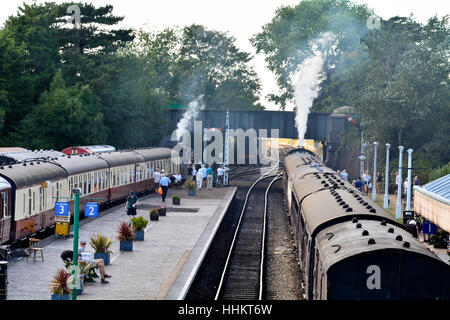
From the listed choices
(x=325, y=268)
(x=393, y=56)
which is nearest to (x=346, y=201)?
(x=325, y=268)

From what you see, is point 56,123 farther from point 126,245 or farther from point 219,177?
point 126,245

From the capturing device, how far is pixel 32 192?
25.7 meters

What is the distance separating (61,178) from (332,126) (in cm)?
4714

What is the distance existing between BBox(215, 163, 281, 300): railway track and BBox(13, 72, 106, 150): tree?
53.9ft

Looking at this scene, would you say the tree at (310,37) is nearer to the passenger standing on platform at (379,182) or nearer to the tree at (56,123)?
the passenger standing on platform at (379,182)

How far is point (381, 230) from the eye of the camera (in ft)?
44.3

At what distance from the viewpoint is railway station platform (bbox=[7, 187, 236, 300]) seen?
19469mm

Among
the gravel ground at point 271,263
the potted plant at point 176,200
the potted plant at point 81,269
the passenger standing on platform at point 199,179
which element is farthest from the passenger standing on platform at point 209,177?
the potted plant at point 81,269

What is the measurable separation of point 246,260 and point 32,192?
793cm

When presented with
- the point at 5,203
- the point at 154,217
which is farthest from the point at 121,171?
the point at 5,203

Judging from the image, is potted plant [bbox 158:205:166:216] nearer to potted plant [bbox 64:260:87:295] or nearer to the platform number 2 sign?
potted plant [bbox 64:260:87:295]

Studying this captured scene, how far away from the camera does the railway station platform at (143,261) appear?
19.5 meters

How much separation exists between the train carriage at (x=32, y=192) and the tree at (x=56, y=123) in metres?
24.7

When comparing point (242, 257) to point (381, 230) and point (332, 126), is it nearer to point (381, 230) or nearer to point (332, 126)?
point (381, 230)
